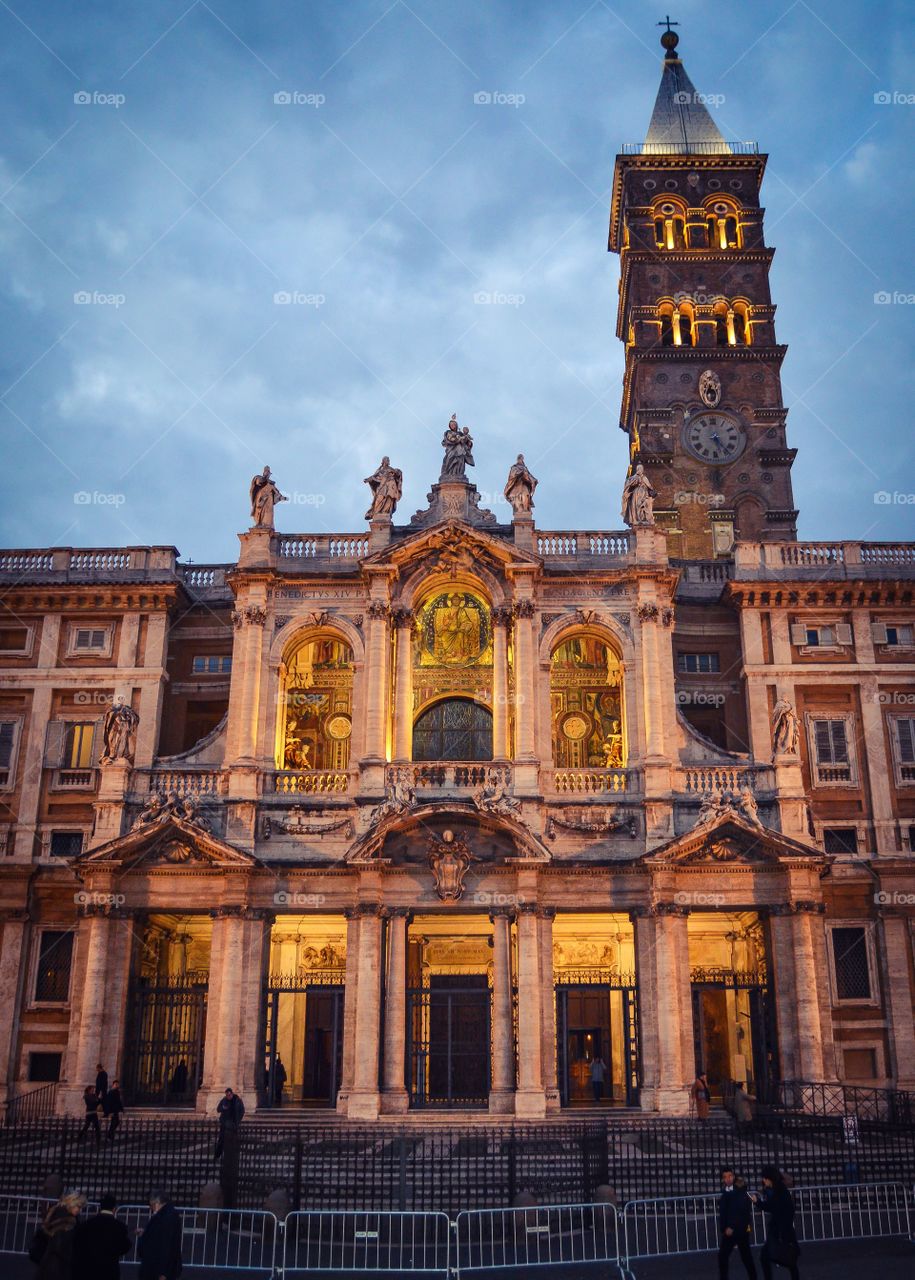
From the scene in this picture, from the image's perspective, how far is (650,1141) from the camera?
27.0m

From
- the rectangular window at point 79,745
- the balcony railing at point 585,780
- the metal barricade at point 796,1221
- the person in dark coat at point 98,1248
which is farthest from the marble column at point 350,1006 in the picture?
the person in dark coat at point 98,1248

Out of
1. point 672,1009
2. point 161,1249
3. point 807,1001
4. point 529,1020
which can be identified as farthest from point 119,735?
point 161,1249

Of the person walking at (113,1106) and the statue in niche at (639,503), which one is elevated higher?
the statue in niche at (639,503)

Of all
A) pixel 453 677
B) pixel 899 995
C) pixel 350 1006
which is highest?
pixel 453 677

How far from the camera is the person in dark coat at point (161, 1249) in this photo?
1395 cm

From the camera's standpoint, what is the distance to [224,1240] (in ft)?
67.7

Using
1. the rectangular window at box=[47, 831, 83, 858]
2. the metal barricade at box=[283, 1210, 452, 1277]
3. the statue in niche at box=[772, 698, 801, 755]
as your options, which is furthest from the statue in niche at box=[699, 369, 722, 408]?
the metal barricade at box=[283, 1210, 452, 1277]

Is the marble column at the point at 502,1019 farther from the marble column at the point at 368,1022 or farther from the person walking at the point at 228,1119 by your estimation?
the person walking at the point at 228,1119

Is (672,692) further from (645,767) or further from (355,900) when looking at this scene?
(355,900)

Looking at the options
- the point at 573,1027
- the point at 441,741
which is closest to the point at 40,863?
the point at 441,741

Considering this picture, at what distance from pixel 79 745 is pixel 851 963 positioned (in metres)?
26.1

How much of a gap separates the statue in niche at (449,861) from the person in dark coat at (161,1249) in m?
22.0

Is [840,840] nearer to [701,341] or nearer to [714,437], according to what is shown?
[714,437]

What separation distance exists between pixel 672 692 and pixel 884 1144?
14.9 m
